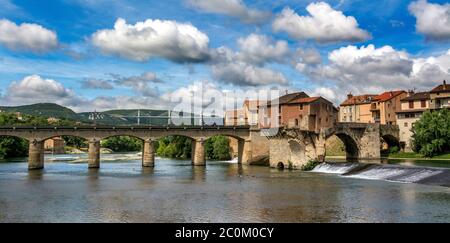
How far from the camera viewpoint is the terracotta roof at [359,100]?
95363 mm

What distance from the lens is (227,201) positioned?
103ft

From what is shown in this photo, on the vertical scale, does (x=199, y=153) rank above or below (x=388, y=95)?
below

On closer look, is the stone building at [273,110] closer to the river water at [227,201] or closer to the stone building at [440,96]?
the stone building at [440,96]

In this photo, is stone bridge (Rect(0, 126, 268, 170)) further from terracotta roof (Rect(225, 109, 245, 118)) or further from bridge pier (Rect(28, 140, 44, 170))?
terracotta roof (Rect(225, 109, 245, 118))

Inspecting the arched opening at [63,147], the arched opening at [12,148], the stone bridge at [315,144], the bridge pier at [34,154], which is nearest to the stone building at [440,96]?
the stone bridge at [315,144]

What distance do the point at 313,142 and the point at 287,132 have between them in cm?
370

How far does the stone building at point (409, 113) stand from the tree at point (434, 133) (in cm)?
836

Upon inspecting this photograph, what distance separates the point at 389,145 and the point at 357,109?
15.4 meters

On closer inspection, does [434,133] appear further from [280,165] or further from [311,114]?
[280,165]

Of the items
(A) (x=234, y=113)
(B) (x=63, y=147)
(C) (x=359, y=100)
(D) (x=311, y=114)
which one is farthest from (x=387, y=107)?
(B) (x=63, y=147)
